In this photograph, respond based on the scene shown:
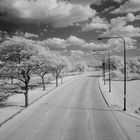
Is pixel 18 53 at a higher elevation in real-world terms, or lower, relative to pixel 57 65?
higher

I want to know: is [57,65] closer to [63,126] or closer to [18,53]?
[18,53]

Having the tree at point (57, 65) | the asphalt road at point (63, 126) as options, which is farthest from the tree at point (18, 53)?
the tree at point (57, 65)

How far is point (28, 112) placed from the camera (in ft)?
73.7

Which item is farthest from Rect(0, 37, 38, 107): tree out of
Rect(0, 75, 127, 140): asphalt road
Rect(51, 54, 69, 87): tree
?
Rect(51, 54, 69, 87): tree

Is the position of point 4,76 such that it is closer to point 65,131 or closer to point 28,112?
point 28,112

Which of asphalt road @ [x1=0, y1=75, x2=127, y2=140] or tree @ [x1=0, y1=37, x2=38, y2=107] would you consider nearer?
asphalt road @ [x1=0, y1=75, x2=127, y2=140]

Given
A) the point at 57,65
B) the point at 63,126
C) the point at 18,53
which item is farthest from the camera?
the point at 57,65

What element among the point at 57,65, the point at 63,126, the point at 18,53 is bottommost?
the point at 63,126

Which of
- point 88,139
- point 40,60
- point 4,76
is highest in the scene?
point 40,60

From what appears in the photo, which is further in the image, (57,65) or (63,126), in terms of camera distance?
(57,65)

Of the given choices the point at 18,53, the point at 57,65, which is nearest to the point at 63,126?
the point at 18,53

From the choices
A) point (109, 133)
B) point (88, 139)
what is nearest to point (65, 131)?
point (88, 139)

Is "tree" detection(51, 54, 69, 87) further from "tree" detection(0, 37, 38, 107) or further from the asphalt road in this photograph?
the asphalt road

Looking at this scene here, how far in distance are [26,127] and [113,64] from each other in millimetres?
159454
